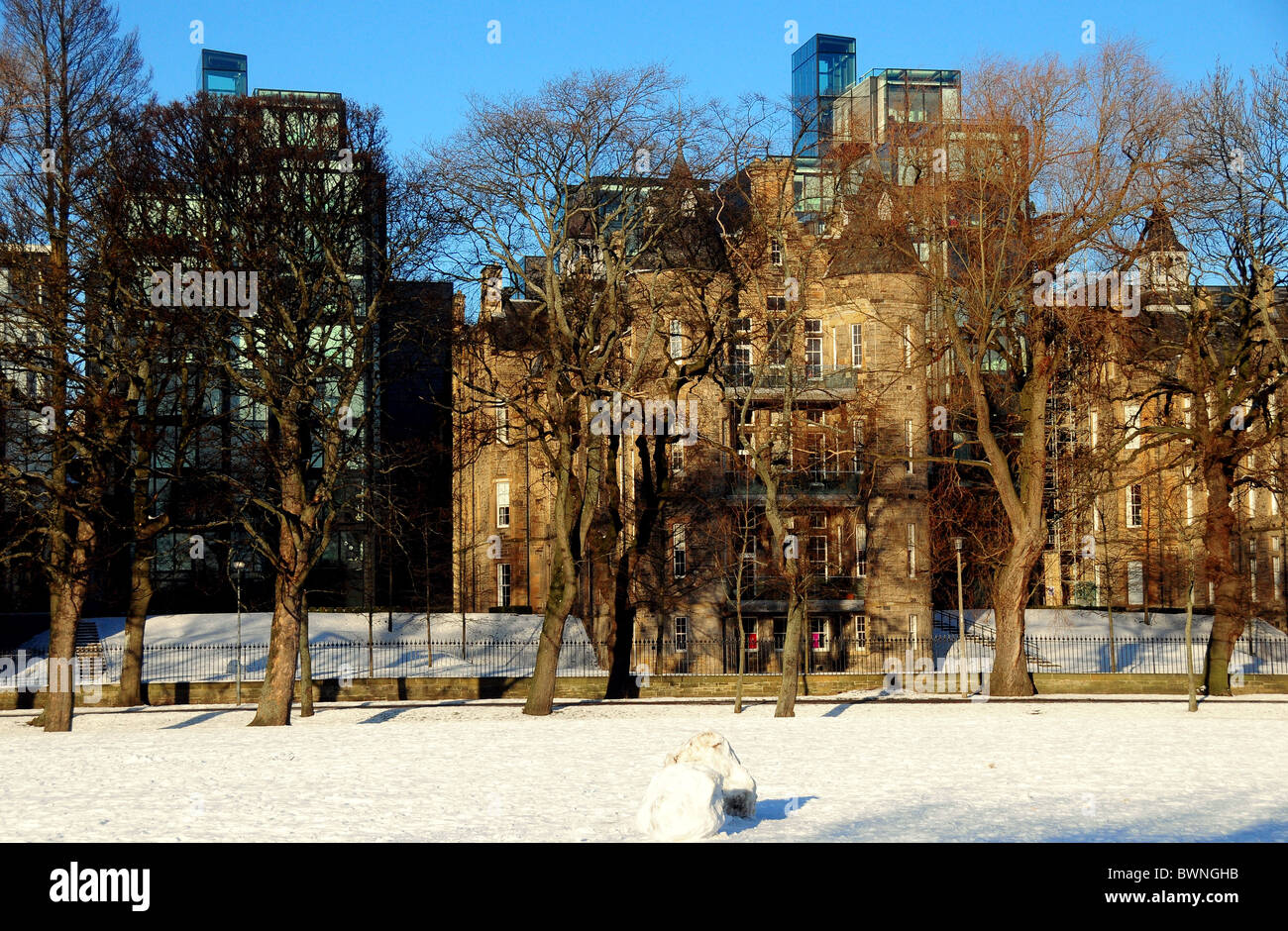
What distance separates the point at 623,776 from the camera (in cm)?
1988

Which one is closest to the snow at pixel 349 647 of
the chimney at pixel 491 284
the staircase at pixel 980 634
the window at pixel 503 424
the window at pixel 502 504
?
the window at pixel 503 424

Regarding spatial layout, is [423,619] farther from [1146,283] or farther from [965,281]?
[1146,283]

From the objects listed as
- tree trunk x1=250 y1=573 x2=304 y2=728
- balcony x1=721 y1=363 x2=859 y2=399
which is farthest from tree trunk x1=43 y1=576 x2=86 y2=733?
balcony x1=721 y1=363 x2=859 y2=399

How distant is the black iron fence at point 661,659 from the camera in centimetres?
4394

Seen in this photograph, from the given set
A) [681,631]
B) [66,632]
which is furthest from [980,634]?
[66,632]

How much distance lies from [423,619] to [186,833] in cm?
4161

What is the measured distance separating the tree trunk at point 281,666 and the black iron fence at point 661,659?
33.6 ft

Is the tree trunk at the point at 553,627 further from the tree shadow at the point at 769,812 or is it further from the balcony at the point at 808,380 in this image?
the tree shadow at the point at 769,812

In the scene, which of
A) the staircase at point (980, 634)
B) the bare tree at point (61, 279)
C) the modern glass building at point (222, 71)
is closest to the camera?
the bare tree at point (61, 279)

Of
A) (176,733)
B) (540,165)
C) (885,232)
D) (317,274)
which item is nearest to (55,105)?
(317,274)

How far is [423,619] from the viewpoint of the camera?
55938mm

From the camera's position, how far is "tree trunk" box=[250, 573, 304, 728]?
3136cm

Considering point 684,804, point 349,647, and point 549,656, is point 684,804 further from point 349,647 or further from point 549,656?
point 349,647

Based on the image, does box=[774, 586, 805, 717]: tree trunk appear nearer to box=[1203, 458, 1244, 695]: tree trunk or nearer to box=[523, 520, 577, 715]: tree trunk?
box=[523, 520, 577, 715]: tree trunk
